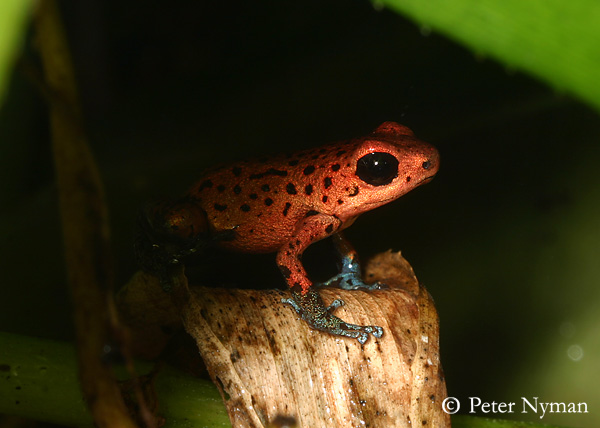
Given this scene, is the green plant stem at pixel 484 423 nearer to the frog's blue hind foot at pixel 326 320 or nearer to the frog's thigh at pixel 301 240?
the frog's blue hind foot at pixel 326 320

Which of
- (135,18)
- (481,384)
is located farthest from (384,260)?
(135,18)

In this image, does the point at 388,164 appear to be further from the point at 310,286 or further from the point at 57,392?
the point at 57,392

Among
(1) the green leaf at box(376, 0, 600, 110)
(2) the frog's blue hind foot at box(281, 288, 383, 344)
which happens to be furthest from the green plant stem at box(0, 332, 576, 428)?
(1) the green leaf at box(376, 0, 600, 110)

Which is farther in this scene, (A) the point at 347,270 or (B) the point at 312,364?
(A) the point at 347,270

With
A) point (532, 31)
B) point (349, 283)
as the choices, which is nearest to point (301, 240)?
point (349, 283)

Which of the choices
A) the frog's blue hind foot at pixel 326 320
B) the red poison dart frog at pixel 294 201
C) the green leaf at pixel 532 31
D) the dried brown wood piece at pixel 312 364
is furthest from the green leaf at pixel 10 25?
the red poison dart frog at pixel 294 201

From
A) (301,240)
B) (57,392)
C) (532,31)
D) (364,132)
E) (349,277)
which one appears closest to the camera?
(532,31)
